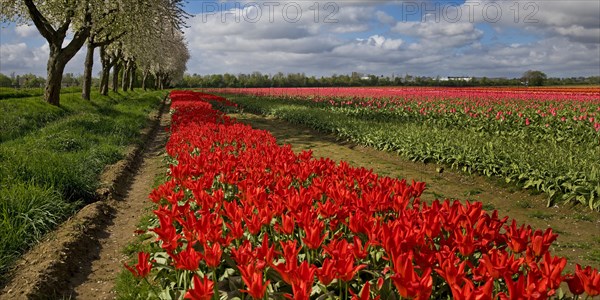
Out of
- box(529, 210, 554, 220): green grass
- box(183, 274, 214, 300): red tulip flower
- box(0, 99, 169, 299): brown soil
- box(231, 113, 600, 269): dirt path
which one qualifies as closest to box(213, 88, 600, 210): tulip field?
box(231, 113, 600, 269): dirt path

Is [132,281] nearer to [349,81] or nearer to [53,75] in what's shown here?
[53,75]

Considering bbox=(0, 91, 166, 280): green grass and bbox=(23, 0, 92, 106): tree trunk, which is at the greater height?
bbox=(23, 0, 92, 106): tree trunk

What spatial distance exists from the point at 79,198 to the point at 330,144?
32.0 feet

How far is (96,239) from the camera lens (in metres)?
6.17

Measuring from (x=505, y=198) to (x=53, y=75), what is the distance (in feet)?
65.7

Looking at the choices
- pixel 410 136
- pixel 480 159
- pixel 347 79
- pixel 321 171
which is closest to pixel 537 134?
pixel 410 136

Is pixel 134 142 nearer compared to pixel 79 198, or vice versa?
pixel 79 198

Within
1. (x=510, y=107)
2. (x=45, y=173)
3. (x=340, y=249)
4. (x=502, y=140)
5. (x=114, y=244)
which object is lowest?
(x=114, y=244)

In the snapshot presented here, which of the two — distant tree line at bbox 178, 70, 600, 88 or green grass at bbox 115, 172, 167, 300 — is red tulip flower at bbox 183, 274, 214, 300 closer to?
green grass at bbox 115, 172, 167, 300

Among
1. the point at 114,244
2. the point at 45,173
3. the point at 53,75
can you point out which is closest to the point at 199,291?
the point at 114,244

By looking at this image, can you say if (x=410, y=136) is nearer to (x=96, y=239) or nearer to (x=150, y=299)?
(x=96, y=239)

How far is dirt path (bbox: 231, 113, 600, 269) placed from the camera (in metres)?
6.26

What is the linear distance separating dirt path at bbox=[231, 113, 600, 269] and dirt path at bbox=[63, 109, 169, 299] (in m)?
5.27

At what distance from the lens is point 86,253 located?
5.69 meters
